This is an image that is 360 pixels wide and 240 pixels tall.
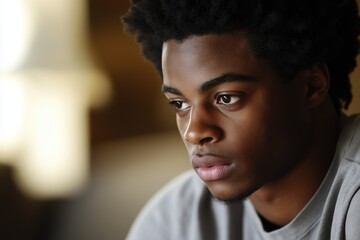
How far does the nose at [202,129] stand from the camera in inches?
49.6

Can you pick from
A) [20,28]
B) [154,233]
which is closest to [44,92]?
[20,28]

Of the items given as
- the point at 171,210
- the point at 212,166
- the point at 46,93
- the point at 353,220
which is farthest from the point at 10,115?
the point at 353,220

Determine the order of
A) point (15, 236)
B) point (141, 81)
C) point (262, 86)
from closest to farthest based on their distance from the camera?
point (262, 86) → point (15, 236) → point (141, 81)

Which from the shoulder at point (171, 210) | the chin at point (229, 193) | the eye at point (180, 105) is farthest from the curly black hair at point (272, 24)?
the shoulder at point (171, 210)

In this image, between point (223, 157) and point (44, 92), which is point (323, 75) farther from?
point (44, 92)

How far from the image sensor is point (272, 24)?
124 cm

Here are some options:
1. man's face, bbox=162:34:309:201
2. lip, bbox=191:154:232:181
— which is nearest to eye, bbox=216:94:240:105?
man's face, bbox=162:34:309:201

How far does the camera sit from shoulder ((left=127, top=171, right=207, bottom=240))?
1.58 meters

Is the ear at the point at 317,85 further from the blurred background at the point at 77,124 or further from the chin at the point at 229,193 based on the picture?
the blurred background at the point at 77,124

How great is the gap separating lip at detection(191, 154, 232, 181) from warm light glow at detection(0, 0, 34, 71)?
1.55 m

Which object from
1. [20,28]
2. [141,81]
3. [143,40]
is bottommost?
[143,40]

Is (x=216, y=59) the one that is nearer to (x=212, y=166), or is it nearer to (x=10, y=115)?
(x=212, y=166)

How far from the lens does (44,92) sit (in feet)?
9.00

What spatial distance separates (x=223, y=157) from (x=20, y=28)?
1628 mm
